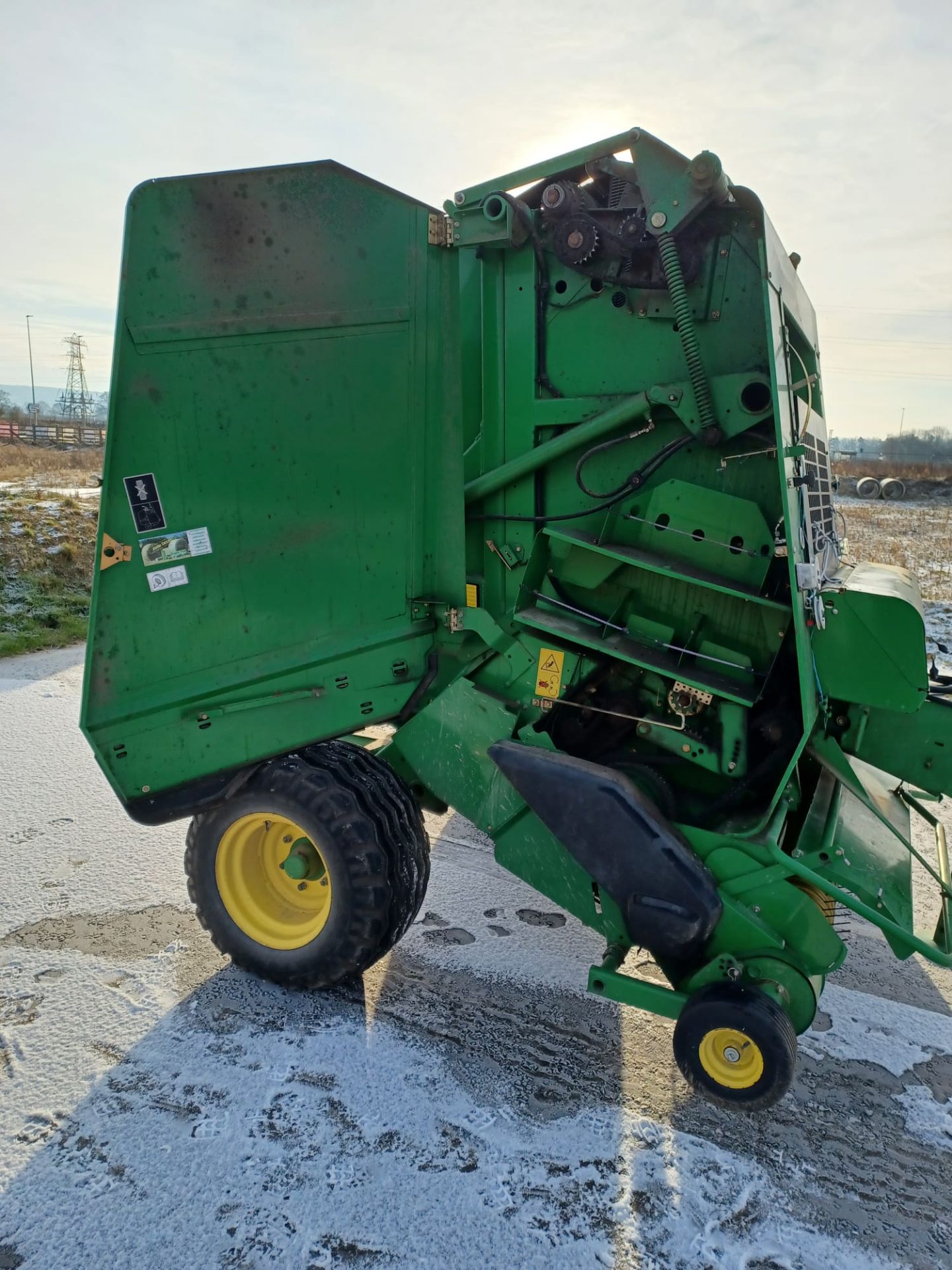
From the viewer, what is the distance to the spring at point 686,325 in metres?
2.83

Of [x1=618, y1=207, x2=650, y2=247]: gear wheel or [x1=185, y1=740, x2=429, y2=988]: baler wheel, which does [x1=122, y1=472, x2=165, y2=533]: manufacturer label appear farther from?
[x1=618, y1=207, x2=650, y2=247]: gear wheel

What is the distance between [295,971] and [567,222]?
3089 millimetres

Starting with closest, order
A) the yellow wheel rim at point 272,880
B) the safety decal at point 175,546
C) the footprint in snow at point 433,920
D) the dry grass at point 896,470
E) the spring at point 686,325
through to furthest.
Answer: the spring at point 686,325
the safety decal at point 175,546
the yellow wheel rim at point 272,880
the footprint in snow at point 433,920
the dry grass at point 896,470

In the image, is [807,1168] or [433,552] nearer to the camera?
[807,1168]

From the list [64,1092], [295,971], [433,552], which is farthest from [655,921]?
[64,1092]

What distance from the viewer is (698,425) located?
297cm

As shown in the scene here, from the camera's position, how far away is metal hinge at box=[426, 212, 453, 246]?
3.12 meters

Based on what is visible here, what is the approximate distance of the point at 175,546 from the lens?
10.1 feet

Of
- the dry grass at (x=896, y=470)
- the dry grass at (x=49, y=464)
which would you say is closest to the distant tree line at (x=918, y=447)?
the dry grass at (x=896, y=470)

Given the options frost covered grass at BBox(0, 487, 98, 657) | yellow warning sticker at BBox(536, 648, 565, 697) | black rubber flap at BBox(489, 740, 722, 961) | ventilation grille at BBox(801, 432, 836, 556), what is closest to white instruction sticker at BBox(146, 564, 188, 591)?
yellow warning sticker at BBox(536, 648, 565, 697)

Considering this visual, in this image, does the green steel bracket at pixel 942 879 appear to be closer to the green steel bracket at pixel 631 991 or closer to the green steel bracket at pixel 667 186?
the green steel bracket at pixel 631 991

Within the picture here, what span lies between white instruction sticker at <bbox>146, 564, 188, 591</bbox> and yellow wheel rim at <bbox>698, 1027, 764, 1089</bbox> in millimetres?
2444

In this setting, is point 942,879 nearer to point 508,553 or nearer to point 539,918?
point 539,918

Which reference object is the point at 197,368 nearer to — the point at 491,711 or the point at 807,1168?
the point at 491,711
